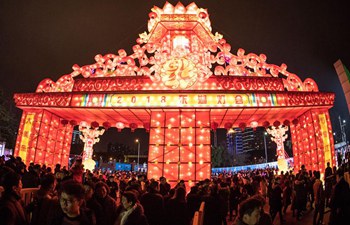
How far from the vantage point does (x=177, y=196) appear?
612 cm

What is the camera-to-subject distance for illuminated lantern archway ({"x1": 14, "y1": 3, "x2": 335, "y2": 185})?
15914 millimetres

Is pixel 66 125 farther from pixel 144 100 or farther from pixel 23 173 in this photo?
pixel 23 173

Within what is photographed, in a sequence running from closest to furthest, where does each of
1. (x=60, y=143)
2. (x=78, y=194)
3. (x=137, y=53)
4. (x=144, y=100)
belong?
(x=78, y=194) < (x=144, y=100) < (x=137, y=53) < (x=60, y=143)

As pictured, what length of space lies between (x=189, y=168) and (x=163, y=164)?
1641 mm

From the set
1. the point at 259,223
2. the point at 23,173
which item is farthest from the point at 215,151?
the point at 259,223

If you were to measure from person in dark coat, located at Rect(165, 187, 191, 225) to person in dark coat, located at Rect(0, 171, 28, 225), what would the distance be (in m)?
3.28

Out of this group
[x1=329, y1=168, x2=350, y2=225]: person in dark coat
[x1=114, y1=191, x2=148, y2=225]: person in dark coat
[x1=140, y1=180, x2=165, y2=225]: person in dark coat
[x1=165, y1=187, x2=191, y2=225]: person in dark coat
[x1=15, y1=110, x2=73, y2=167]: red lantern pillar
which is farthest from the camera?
[x1=15, y1=110, x2=73, y2=167]: red lantern pillar

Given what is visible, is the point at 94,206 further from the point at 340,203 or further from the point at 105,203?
the point at 340,203

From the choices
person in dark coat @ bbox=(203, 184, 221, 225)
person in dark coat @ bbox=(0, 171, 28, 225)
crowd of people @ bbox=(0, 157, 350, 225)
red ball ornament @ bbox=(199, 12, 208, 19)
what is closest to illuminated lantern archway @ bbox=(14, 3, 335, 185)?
red ball ornament @ bbox=(199, 12, 208, 19)

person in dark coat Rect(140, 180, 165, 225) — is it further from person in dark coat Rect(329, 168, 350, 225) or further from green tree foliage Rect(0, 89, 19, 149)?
green tree foliage Rect(0, 89, 19, 149)

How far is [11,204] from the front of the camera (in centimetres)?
329

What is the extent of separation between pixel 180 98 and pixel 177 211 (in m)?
10.4

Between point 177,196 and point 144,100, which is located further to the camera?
point 144,100

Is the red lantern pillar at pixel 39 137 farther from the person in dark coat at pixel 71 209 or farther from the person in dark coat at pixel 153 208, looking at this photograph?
the person in dark coat at pixel 71 209
